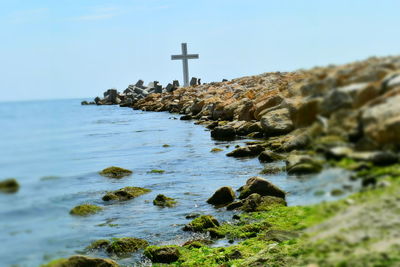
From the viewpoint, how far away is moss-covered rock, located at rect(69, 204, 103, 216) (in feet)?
47.5

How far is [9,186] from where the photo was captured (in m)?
13.6

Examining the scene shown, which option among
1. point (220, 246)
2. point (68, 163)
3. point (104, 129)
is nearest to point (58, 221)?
point (220, 246)

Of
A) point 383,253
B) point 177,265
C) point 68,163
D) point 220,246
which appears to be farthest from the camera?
point 68,163

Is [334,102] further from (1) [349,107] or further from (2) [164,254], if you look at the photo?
(2) [164,254]

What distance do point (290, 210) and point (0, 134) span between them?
26.7 feet

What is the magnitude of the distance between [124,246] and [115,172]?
10337mm

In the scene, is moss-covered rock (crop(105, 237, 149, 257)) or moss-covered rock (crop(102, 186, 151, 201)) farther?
moss-covered rock (crop(102, 186, 151, 201))

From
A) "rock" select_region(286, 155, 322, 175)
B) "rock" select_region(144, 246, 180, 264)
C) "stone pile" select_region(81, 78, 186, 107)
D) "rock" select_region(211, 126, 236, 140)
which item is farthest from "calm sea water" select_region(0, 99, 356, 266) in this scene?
"stone pile" select_region(81, 78, 186, 107)

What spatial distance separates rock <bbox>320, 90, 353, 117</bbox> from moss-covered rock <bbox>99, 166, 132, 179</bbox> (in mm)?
18723

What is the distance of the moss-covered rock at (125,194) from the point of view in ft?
53.1

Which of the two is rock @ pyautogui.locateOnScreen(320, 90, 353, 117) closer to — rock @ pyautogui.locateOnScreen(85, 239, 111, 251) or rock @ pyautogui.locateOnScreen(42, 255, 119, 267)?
rock @ pyautogui.locateOnScreen(42, 255, 119, 267)

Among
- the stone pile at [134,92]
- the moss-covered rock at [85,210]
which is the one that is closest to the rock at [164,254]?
the moss-covered rock at [85,210]

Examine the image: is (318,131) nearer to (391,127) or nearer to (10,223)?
(391,127)

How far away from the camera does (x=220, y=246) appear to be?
1048 cm
